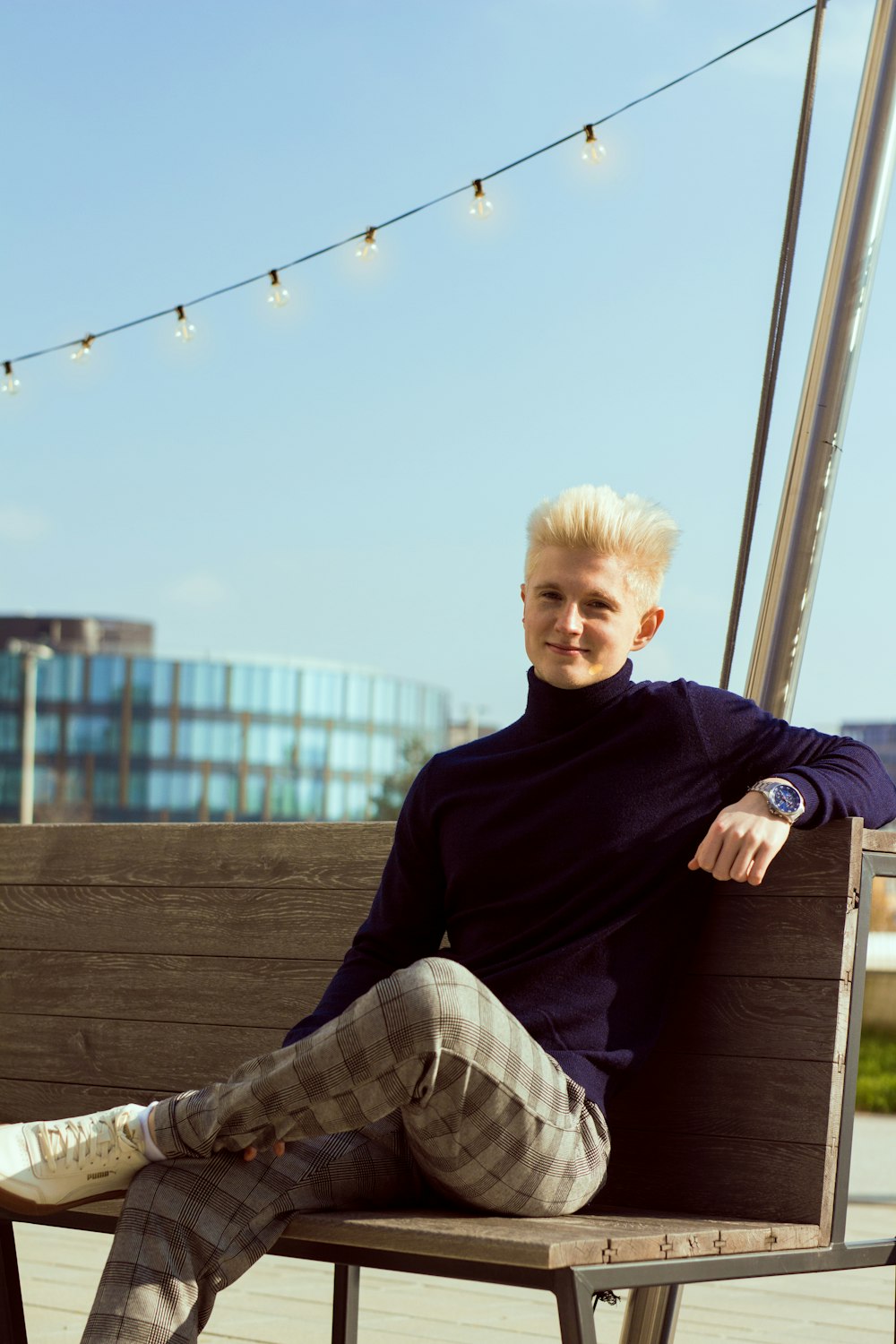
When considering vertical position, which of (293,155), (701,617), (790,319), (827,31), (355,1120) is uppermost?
(293,155)

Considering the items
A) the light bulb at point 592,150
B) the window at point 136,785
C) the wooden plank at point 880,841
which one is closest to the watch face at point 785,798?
the wooden plank at point 880,841

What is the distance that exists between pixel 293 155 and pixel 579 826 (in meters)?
10.4

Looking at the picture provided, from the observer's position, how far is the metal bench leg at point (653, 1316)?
2.30 metres

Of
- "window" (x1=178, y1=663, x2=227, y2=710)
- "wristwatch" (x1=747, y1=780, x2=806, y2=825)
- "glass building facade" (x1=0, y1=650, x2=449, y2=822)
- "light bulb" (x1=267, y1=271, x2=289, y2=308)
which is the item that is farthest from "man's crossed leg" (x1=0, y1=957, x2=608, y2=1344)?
"window" (x1=178, y1=663, x2=227, y2=710)

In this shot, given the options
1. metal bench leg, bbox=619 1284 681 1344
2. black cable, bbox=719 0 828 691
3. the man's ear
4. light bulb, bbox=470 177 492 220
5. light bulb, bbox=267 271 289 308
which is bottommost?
metal bench leg, bbox=619 1284 681 1344

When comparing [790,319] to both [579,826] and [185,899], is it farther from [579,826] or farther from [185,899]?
[185,899]

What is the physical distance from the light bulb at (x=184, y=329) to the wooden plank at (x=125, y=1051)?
7.97 ft

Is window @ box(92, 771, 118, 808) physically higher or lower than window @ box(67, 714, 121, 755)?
lower

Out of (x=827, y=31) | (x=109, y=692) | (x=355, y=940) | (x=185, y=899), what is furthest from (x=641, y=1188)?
(x=109, y=692)

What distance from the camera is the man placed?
1663 mm

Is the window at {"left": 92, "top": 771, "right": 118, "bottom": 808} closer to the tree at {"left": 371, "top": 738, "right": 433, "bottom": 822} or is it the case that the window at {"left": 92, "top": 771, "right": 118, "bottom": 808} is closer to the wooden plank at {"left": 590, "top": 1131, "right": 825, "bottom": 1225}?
the tree at {"left": 371, "top": 738, "right": 433, "bottom": 822}

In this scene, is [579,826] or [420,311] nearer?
[579,826]

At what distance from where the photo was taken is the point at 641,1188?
6.75 feet

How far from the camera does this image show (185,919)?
8.54 ft
